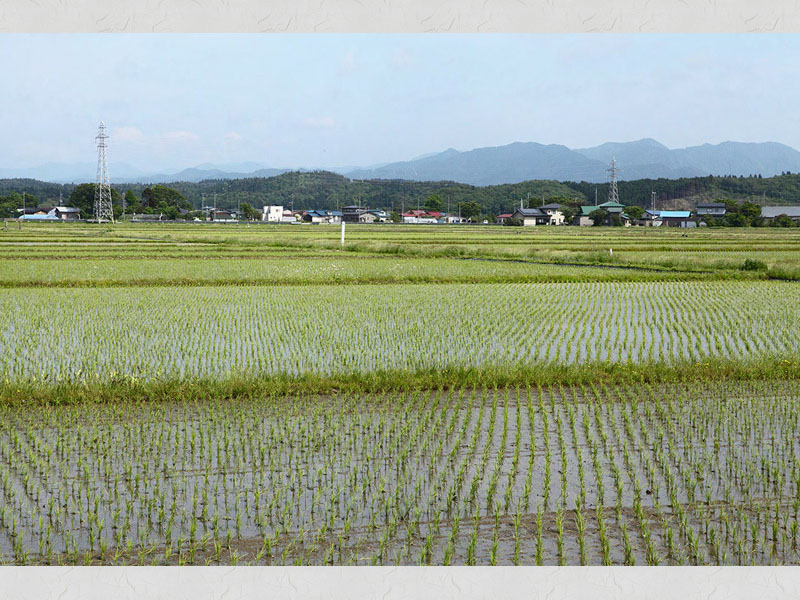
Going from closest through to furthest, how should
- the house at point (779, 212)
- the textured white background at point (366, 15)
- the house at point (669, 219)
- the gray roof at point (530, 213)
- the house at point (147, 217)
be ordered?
the textured white background at point (366, 15) < the house at point (779, 212) < the house at point (669, 219) < the gray roof at point (530, 213) < the house at point (147, 217)

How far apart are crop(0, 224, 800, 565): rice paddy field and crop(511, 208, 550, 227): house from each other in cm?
5137

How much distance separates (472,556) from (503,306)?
26.0 feet

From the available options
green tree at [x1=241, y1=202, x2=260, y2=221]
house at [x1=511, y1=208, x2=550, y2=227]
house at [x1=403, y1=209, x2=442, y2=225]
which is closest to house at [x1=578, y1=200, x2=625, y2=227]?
house at [x1=511, y1=208, x2=550, y2=227]

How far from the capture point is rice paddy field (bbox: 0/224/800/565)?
3086 millimetres

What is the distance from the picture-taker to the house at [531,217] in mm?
61528

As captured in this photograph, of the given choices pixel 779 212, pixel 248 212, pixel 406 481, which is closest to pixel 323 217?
pixel 248 212

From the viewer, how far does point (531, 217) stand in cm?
6269

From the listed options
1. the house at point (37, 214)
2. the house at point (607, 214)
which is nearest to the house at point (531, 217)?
the house at point (607, 214)

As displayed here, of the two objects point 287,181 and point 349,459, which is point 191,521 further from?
point 287,181

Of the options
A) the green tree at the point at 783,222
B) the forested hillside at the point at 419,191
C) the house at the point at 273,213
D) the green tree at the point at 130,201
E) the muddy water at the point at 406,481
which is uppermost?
A: the forested hillside at the point at 419,191

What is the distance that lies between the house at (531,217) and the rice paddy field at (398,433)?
169 ft

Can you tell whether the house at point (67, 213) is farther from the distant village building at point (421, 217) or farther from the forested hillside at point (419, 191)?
the distant village building at point (421, 217)

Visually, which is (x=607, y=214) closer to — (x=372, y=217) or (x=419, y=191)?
(x=372, y=217)

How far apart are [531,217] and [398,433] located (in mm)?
59570
